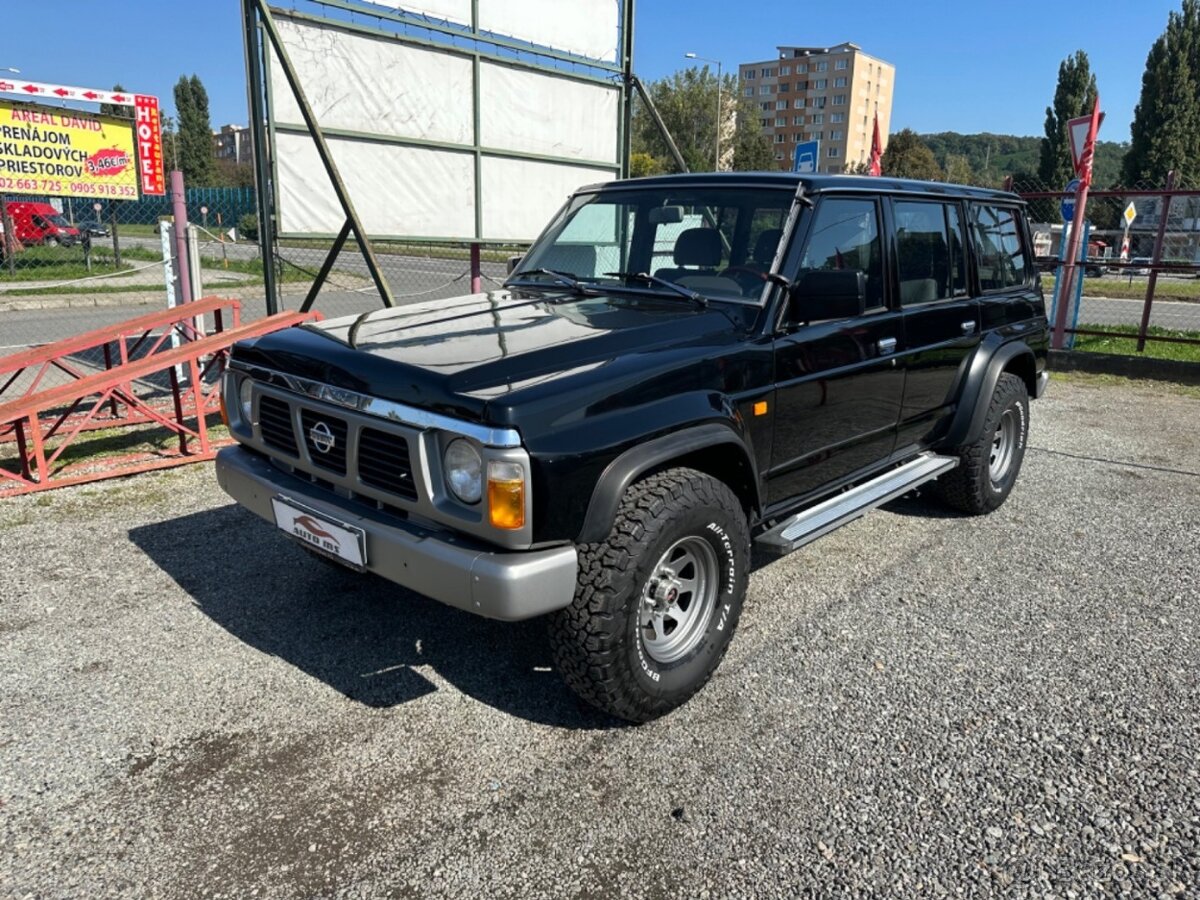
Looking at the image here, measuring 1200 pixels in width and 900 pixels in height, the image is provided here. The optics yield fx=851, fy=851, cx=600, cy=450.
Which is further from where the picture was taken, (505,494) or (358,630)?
(358,630)

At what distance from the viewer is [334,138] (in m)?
7.14

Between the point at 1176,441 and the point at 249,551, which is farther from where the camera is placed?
the point at 1176,441

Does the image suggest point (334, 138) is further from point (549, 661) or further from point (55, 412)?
point (549, 661)

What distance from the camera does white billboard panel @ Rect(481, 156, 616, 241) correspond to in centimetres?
840

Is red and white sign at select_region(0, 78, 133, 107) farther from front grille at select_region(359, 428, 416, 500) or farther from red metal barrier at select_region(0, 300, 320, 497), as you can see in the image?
front grille at select_region(359, 428, 416, 500)

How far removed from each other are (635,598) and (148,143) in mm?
15139

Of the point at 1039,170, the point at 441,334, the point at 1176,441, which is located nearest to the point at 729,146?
the point at 1039,170

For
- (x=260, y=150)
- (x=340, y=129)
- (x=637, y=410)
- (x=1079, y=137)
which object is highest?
(x=1079, y=137)

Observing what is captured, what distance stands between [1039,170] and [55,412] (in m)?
58.5

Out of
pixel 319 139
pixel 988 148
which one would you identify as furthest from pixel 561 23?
pixel 988 148

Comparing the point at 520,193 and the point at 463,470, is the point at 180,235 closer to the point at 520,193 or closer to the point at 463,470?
the point at 520,193

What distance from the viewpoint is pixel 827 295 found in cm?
346

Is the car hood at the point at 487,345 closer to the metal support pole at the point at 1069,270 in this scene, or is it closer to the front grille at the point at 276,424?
the front grille at the point at 276,424

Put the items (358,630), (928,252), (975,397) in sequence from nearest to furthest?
(358,630), (928,252), (975,397)
